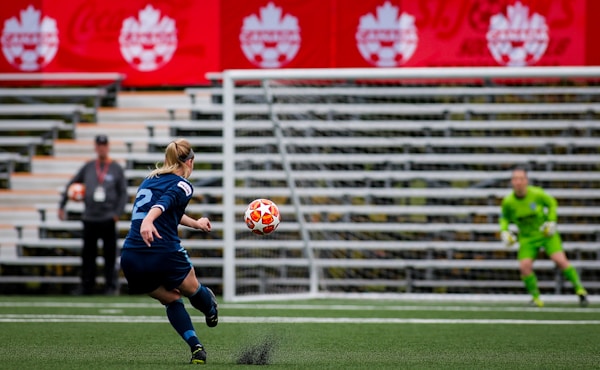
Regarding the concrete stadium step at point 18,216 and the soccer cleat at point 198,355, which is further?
the concrete stadium step at point 18,216

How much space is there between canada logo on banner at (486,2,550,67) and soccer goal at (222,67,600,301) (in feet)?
3.06

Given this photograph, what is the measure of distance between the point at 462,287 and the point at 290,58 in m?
4.11

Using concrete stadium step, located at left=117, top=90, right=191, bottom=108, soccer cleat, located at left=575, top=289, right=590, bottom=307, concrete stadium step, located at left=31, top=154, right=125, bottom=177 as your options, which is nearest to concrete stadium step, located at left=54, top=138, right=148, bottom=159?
concrete stadium step, located at left=31, top=154, right=125, bottom=177

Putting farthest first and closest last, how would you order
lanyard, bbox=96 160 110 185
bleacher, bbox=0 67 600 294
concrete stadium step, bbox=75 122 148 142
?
concrete stadium step, bbox=75 122 148 142, bleacher, bbox=0 67 600 294, lanyard, bbox=96 160 110 185

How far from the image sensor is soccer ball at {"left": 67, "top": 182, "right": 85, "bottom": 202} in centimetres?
1456

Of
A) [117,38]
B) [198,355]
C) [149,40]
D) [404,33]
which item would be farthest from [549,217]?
[198,355]

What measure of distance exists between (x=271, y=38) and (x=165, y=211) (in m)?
8.26

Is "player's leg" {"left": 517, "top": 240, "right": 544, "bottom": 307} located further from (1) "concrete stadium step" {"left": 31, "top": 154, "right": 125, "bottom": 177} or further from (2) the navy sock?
(2) the navy sock

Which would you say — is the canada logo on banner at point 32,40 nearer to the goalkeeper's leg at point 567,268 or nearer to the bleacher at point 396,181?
the bleacher at point 396,181

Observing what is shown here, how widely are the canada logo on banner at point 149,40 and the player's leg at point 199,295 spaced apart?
865cm

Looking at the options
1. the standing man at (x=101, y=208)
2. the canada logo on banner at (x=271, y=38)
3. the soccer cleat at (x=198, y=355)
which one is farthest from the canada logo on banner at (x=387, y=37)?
the soccer cleat at (x=198, y=355)

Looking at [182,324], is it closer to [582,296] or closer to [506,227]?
[506,227]

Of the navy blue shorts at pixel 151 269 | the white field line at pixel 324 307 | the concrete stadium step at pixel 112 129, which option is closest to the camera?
the navy blue shorts at pixel 151 269

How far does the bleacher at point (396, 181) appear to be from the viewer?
52.1 feet
